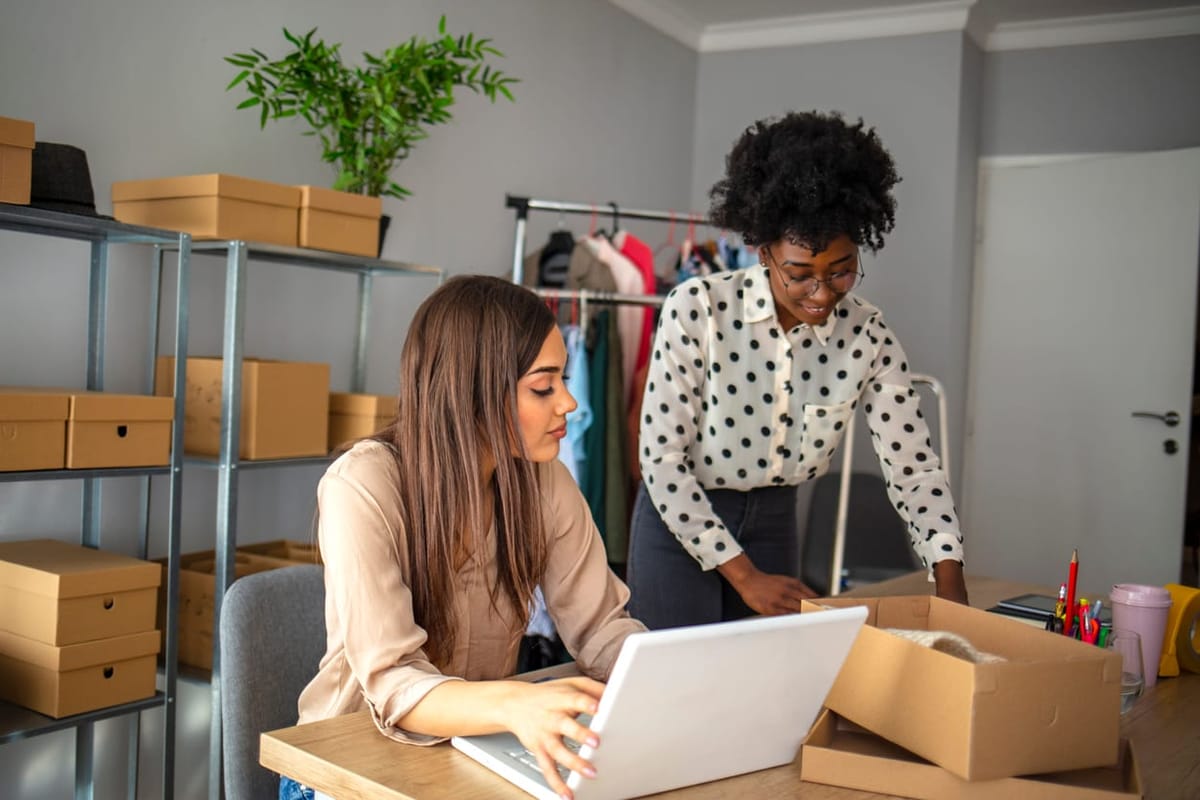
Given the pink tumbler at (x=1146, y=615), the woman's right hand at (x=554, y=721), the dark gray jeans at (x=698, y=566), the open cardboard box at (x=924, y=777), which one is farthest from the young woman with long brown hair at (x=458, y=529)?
the pink tumbler at (x=1146, y=615)

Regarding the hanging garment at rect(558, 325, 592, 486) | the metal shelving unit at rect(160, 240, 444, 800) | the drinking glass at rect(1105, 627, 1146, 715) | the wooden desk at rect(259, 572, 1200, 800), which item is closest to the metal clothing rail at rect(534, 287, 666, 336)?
the hanging garment at rect(558, 325, 592, 486)

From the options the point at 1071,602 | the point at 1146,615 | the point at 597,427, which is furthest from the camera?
the point at 597,427

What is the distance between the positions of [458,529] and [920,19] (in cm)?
405

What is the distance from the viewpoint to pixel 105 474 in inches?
83.6

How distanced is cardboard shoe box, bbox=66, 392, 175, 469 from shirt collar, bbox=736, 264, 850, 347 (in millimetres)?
1178

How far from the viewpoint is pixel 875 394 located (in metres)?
2.00

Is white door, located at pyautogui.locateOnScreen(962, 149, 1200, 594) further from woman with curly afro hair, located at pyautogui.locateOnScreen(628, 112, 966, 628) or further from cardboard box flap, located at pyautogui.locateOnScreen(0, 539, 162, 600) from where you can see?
cardboard box flap, located at pyautogui.locateOnScreen(0, 539, 162, 600)

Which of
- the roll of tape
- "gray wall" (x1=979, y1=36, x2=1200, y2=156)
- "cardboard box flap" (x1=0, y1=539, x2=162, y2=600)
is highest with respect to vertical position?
"gray wall" (x1=979, y1=36, x2=1200, y2=156)

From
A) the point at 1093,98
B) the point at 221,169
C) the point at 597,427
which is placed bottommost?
the point at 597,427

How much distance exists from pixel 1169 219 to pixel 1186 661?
3.33 meters

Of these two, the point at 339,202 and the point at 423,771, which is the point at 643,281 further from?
the point at 423,771

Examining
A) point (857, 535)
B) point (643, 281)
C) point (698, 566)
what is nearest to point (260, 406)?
point (698, 566)

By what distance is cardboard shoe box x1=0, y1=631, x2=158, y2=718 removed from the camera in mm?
2021

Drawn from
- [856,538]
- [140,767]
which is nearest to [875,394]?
[140,767]
